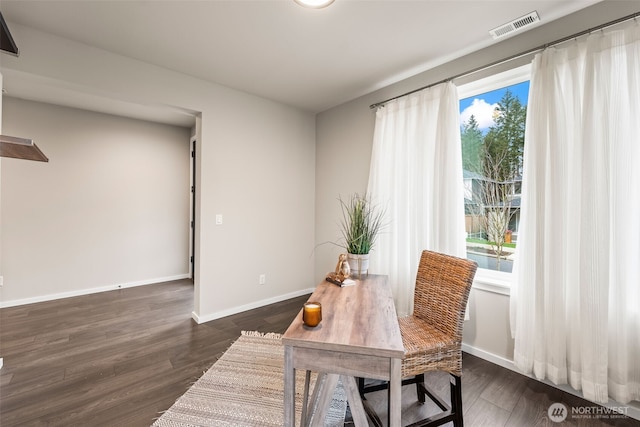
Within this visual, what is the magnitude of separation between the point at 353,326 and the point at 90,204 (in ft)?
14.6

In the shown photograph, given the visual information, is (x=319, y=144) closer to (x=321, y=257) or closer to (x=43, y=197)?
(x=321, y=257)

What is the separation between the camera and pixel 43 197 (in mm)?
3604

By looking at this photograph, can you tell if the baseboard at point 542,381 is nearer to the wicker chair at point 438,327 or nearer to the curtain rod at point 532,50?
the wicker chair at point 438,327

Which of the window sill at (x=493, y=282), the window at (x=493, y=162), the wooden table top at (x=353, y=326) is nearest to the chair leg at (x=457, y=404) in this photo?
the wooden table top at (x=353, y=326)

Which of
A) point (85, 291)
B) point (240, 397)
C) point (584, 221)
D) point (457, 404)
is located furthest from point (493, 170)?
point (85, 291)

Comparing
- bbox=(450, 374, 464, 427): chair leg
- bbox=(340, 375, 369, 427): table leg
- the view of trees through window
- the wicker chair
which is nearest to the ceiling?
the view of trees through window

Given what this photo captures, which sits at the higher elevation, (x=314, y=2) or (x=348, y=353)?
(x=314, y=2)

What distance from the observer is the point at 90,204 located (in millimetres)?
3936

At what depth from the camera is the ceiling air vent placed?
1.92 metres

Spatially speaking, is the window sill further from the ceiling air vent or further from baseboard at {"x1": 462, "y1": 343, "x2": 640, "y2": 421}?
the ceiling air vent

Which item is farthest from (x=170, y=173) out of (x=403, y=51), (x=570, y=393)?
(x=570, y=393)

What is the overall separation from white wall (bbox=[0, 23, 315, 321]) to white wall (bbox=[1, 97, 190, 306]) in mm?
1121

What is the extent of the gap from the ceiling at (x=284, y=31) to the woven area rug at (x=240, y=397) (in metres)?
2.65

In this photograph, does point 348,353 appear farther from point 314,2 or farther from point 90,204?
point 90,204
